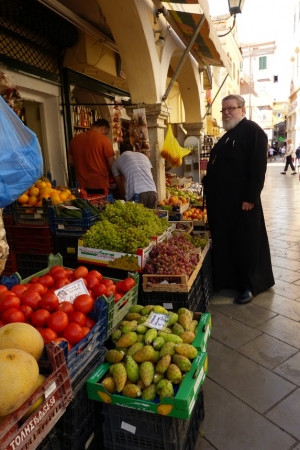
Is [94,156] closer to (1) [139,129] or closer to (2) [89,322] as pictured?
(1) [139,129]

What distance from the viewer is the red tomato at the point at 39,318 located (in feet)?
6.67

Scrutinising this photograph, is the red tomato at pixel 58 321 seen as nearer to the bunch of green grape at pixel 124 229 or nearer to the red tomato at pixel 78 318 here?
the red tomato at pixel 78 318

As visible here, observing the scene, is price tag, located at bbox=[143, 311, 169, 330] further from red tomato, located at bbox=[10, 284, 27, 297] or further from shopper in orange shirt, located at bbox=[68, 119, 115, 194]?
shopper in orange shirt, located at bbox=[68, 119, 115, 194]

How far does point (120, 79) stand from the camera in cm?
822

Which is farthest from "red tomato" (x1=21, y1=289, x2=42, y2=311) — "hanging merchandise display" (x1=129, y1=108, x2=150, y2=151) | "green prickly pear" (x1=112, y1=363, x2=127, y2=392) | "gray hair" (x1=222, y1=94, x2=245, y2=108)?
"hanging merchandise display" (x1=129, y1=108, x2=150, y2=151)

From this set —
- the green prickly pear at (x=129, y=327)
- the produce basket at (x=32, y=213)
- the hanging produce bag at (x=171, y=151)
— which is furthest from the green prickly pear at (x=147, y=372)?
the hanging produce bag at (x=171, y=151)

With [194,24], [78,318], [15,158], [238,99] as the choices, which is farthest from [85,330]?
[194,24]

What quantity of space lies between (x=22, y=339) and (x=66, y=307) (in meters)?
0.53

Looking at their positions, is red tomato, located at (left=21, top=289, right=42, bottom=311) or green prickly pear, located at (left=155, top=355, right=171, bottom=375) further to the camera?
red tomato, located at (left=21, top=289, right=42, bottom=311)

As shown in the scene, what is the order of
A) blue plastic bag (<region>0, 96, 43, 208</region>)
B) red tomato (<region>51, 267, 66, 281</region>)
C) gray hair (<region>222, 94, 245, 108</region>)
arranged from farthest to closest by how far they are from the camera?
1. gray hair (<region>222, 94, 245, 108</region>)
2. red tomato (<region>51, 267, 66, 281</region>)
3. blue plastic bag (<region>0, 96, 43, 208</region>)

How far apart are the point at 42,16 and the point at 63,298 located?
4.96m

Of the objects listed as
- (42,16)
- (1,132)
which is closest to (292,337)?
(1,132)

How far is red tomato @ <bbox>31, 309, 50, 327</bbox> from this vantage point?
203 cm

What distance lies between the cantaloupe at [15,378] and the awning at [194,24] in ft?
15.3
